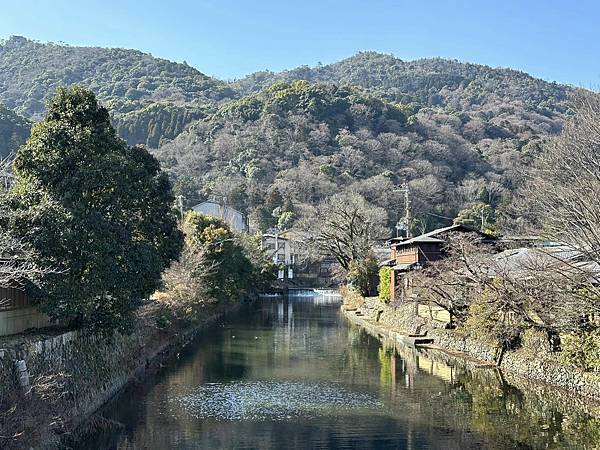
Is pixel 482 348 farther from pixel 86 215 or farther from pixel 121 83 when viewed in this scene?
pixel 121 83

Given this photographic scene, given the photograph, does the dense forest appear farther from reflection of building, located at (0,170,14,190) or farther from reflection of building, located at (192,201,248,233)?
reflection of building, located at (0,170,14,190)

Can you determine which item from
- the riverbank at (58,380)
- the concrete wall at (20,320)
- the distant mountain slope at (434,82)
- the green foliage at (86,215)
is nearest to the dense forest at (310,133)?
the distant mountain slope at (434,82)

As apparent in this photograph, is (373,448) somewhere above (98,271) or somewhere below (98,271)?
below

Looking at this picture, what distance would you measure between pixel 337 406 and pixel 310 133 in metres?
72.7

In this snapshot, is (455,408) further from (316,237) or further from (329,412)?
(316,237)

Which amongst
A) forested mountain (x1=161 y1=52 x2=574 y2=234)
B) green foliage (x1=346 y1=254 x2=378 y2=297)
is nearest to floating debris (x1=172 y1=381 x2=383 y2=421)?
green foliage (x1=346 y1=254 x2=378 y2=297)

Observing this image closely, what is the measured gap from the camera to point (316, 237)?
51.8m

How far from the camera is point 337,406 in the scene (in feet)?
59.0

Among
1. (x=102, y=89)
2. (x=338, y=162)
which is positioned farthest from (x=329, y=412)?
(x=102, y=89)

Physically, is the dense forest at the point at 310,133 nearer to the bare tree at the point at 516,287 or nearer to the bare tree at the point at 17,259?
the bare tree at the point at 516,287

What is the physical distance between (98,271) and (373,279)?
33.6 meters

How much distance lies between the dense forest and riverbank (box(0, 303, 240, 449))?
4545 centimetres

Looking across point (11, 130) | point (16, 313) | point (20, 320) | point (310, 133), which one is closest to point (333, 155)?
point (310, 133)

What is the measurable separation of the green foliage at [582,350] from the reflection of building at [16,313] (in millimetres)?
16158
